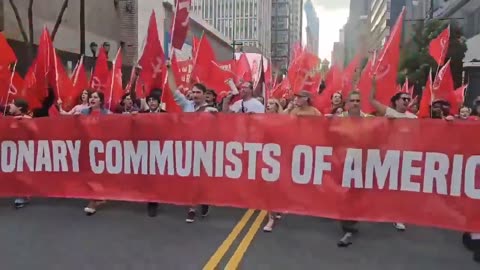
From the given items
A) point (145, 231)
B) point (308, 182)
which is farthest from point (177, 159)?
point (308, 182)

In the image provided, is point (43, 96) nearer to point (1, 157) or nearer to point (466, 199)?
point (1, 157)

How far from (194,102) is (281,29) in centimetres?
19380

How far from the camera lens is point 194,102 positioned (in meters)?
7.52

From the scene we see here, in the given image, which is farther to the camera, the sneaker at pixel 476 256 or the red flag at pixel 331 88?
the red flag at pixel 331 88

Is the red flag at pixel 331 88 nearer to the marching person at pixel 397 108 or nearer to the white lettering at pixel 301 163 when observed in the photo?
the marching person at pixel 397 108

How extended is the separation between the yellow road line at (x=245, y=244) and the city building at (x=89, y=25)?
35.4ft

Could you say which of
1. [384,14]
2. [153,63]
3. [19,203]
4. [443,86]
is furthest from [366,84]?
[384,14]

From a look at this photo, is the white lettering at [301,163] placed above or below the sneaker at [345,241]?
above

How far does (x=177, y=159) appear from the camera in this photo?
22.6ft

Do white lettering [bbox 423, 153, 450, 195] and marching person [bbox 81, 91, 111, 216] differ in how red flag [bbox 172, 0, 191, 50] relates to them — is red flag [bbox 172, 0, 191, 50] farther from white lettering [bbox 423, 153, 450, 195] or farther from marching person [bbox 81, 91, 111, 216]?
white lettering [bbox 423, 153, 450, 195]

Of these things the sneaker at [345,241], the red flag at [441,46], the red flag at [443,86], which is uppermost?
the red flag at [441,46]

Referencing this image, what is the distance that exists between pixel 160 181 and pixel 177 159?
1.12ft

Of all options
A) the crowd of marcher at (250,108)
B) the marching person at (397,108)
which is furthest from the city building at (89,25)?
the marching person at (397,108)

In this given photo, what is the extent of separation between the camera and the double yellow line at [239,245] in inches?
203
